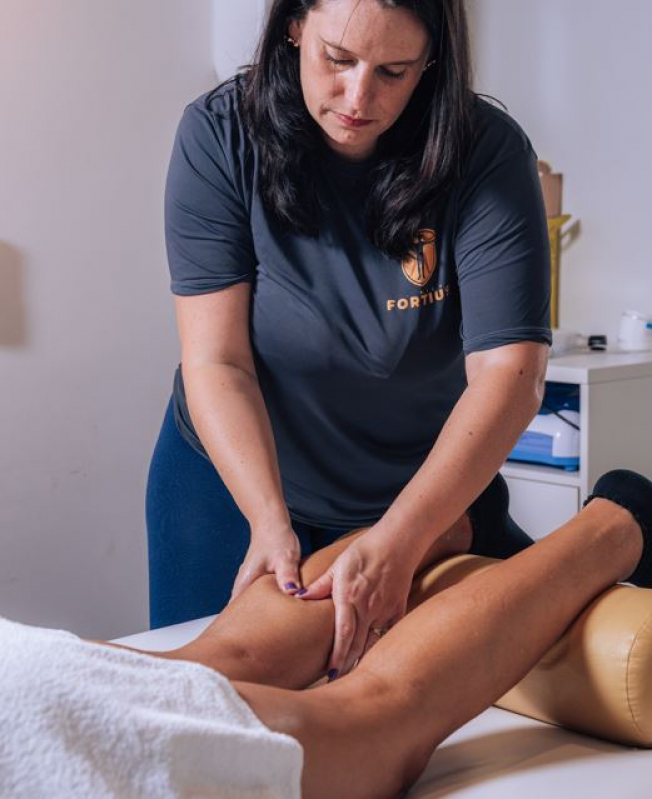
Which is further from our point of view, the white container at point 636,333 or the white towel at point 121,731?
the white container at point 636,333

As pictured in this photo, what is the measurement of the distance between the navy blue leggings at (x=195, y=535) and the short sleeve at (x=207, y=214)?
0.29 meters

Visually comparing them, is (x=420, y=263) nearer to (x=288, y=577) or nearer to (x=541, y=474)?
(x=288, y=577)

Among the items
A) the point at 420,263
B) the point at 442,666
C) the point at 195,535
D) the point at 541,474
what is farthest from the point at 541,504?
the point at 442,666

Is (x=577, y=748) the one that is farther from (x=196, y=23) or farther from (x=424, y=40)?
(x=196, y=23)

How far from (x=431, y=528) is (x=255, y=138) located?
0.57m

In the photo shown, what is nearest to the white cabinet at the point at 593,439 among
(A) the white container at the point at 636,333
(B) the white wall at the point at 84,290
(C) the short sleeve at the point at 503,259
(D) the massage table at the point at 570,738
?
(A) the white container at the point at 636,333

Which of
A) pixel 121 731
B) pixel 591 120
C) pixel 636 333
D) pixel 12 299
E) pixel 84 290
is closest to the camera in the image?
pixel 121 731

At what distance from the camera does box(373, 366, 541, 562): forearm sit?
1369 millimetres

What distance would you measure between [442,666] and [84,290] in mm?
1749

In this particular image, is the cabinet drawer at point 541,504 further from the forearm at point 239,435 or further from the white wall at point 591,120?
the forearm at point 239,435

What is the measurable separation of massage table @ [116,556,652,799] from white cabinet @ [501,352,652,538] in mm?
1288

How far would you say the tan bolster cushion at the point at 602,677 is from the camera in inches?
50.0

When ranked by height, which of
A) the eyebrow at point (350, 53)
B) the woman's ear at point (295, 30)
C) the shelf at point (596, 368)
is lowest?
the shelf at point (596, 368)

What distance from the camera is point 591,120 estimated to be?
320cm
